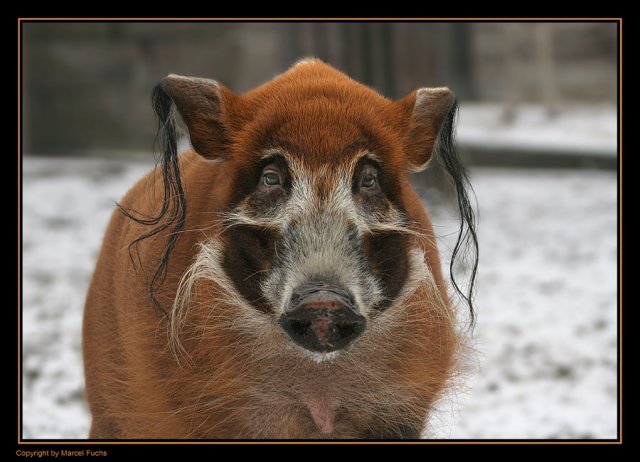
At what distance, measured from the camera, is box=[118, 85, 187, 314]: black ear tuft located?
105 inches

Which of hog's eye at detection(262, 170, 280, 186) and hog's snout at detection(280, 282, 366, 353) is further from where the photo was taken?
hog's eye at detection(262, 170, 280, 186)

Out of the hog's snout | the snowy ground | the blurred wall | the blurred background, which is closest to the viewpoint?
the hog's snout

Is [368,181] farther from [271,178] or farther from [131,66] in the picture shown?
[131,66]

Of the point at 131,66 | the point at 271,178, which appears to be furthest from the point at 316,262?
the point at 131,66

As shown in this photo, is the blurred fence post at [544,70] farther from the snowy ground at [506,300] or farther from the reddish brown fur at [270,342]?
the reddish brown fur at [270,342]

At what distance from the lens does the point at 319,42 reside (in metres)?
9.20

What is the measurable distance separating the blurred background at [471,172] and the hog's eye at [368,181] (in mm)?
892

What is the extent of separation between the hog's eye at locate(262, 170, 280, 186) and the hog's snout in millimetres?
358

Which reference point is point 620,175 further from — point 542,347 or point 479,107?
point 479,107

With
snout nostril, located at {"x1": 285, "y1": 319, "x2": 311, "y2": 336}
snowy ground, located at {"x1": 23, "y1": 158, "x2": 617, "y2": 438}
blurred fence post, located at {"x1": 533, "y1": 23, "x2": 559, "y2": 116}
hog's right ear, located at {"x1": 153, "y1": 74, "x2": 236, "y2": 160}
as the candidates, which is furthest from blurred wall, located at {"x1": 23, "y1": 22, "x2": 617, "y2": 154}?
snout nostril, located at {"x1": 285, "y1": 319, "x2": 311, "y2": 336}

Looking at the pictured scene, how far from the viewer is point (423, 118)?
2.77 meters

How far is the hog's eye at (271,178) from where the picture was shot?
2.53 meters

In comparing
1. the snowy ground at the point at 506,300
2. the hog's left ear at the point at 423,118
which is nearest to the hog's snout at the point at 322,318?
the hog's left ear at the point at 423,118

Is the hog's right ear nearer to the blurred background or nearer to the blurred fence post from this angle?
the blurred background
